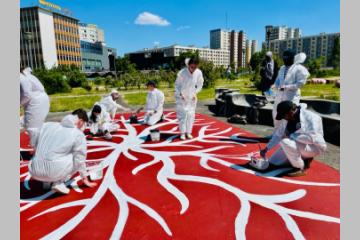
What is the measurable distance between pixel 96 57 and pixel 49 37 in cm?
1972

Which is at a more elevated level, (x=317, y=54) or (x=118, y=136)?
(x=317, y=54)

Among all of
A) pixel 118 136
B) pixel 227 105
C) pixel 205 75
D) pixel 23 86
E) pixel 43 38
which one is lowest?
pixel 118 136

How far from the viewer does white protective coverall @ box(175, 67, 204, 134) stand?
609 cm

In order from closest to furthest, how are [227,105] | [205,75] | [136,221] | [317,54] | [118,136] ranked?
[136,221], [118,136], [227,105], [205,75], [317,54]

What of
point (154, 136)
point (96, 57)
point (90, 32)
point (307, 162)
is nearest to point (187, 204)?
point (307, 162)

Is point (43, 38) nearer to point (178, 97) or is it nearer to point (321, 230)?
point (178, 97)

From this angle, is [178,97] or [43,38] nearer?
[178,97]

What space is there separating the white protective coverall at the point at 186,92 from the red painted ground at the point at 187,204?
5.37 ft

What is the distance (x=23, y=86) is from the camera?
4.62 metres

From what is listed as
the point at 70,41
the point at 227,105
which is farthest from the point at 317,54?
the point at 227,105

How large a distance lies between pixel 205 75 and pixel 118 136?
59.0ft

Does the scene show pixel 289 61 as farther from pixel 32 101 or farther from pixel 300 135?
pixel 32 101

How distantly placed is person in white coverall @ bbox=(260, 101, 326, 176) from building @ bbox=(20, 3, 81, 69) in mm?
60028

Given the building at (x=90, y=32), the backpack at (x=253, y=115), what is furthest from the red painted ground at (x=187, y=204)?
the building at (x=90, y=32)
